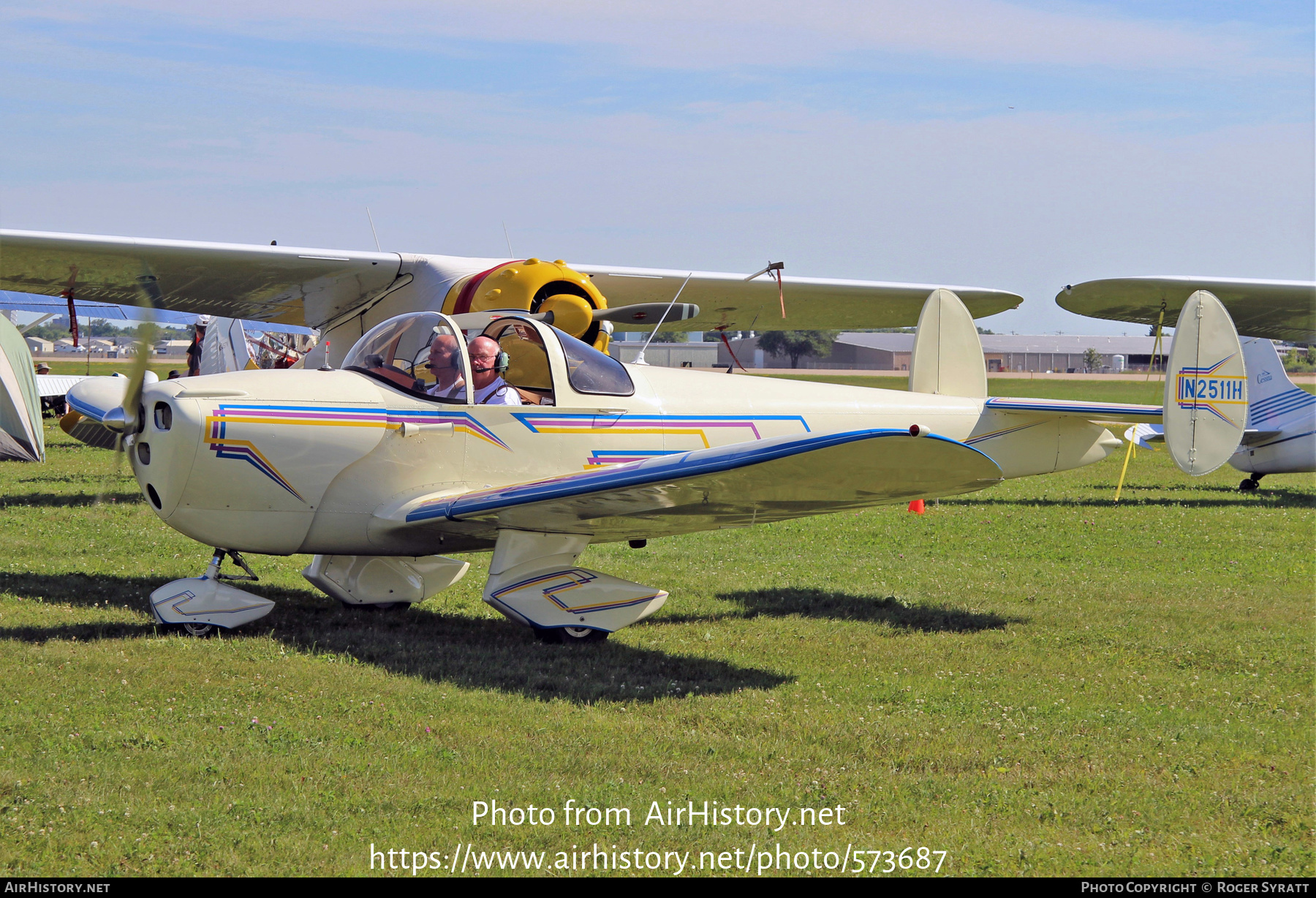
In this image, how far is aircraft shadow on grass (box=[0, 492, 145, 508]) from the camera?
12.9 m

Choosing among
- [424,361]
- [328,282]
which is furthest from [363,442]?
[328,282]

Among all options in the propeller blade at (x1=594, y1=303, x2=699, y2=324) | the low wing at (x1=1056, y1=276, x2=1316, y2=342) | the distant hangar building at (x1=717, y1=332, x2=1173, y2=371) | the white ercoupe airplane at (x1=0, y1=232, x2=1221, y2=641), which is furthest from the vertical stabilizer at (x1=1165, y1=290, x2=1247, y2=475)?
the distant hangar building at (x1=717, y1=332, x2=1173, y2=371)

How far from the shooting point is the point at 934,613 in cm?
799

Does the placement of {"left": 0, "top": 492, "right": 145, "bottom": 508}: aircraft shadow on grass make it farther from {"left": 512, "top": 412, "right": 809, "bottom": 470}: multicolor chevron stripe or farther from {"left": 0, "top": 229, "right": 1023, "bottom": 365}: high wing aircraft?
{"left": 512, "top": 412, "right": 809, "bottom": 470}: multicolor chevron stripe

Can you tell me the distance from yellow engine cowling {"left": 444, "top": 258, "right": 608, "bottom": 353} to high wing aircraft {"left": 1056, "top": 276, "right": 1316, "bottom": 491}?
708 cm

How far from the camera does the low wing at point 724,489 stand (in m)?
5.25

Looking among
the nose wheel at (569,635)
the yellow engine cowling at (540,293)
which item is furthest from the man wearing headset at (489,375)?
the yellow engine cowling at (540,293)

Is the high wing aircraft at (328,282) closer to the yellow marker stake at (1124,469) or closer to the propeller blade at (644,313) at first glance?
the propeller blade at (644,313)

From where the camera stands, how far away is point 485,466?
6.96 metres

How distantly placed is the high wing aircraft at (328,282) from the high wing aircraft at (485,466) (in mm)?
4415

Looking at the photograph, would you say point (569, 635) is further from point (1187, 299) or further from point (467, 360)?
point (1187, 299)

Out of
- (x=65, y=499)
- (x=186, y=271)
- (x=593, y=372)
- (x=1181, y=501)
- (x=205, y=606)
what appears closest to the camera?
(x=205, y=606)

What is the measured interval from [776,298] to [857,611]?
9.28 m
